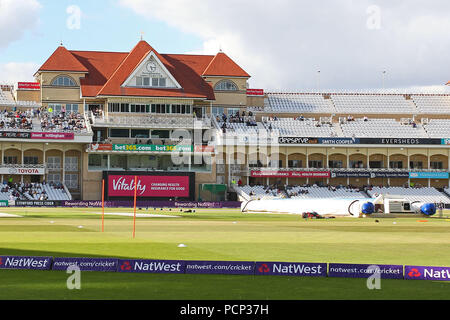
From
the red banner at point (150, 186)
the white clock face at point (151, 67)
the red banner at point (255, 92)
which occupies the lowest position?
the red banner at point (150, 186)

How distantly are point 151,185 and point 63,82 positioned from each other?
2136cm

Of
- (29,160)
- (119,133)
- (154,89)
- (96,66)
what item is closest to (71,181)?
(29,160)

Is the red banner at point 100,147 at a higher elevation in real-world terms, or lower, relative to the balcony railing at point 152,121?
lower

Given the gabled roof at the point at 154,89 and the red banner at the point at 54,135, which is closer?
the red banner at the point at 54,135

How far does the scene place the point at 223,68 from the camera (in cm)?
10625

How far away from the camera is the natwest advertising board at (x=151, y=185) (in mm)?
89562

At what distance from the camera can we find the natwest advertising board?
89562mm

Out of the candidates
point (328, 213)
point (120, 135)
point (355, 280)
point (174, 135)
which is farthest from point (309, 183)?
point (355, 280)

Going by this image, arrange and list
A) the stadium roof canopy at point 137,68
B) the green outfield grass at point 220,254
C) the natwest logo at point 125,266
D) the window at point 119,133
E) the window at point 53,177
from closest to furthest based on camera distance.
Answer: the green outfield grass at point 220,254, the natwest logo at point 125,266, the window at point 53,177, the window at point 119,133, the stadium roof canopy at point 137,68

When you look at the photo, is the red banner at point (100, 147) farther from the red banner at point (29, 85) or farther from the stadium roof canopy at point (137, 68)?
the red banner at point (29, 85)

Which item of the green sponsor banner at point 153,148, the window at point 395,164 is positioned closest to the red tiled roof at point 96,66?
the green sponsor banner at point 153,148

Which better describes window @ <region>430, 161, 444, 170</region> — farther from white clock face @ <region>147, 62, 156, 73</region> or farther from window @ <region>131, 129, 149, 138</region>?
white clock face @ <region>147, 62, 156, 73</region>

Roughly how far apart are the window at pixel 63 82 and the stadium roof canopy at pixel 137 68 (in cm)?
111

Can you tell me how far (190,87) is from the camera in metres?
100
